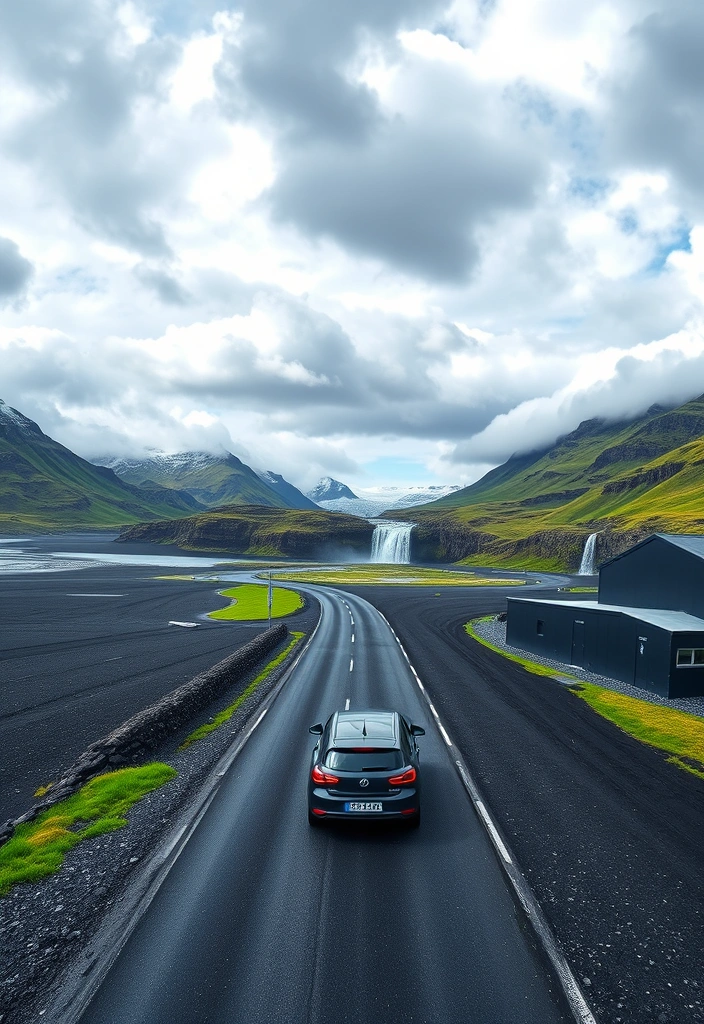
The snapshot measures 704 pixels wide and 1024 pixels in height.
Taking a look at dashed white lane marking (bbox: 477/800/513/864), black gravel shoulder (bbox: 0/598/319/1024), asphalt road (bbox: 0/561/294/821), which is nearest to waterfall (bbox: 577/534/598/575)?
asphalt road (bbox: 0/561/294/821)

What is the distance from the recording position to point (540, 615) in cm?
4716

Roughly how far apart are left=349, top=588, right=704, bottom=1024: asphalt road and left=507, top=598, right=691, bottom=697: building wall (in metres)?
7.28

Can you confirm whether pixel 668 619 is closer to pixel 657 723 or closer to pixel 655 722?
pixel 655 722

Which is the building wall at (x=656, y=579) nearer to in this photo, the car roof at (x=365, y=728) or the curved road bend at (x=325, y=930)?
the curved road bend at (x=325, y=930)

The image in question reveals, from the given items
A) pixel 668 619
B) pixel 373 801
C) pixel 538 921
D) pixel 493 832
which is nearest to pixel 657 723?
pixel 668 619

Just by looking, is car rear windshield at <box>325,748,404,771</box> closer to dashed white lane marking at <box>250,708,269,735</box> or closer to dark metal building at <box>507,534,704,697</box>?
dashed white lane marking at <box>250,708,269,735</box>

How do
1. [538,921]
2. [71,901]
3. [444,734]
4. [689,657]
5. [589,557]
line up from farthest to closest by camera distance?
[589,557]
[689,657]
[444,734]
[71,901]
[538,921]

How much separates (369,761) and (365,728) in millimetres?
1175

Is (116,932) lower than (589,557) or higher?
lower

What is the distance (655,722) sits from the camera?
25.9 meters

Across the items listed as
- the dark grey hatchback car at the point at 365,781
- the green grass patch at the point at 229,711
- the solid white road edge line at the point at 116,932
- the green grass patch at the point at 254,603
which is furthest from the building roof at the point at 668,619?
the green grass patch at the point at 254,603

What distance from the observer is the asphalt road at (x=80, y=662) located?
2152cm

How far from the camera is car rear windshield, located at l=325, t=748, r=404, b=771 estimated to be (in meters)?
13.5

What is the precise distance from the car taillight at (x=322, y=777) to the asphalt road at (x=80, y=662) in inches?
352
